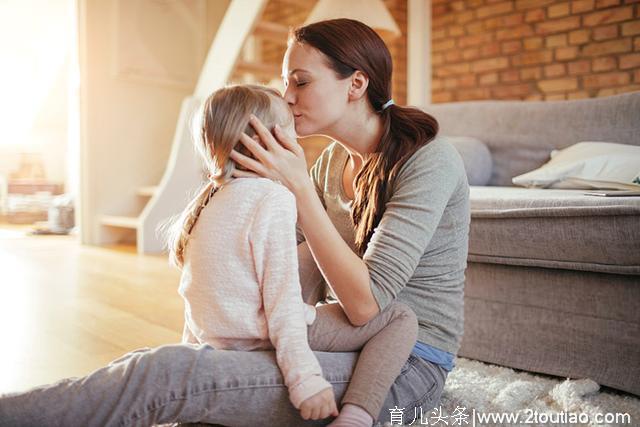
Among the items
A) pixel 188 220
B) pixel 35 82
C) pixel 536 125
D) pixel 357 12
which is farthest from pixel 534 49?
pixel 35 82

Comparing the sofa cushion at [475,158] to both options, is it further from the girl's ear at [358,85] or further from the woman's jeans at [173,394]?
the woman's jeans at [173,394]

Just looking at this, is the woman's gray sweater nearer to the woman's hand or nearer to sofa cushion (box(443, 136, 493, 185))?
the woman's hand

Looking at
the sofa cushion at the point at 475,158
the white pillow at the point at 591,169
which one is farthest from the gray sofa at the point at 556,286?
the sofa cushion at the point at 475,158

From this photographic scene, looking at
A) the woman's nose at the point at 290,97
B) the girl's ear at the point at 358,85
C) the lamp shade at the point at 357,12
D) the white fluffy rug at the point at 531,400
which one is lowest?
the white fluffy rug at the point at 531,400

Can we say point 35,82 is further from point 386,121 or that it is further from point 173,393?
point 173,393

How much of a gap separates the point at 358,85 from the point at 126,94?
341 centimetres

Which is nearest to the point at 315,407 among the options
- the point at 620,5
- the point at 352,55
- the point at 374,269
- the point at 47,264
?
the point at 374,269

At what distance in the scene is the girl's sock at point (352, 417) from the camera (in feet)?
2.87

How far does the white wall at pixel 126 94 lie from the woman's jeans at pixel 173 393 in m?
3.44

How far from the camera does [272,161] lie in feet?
3.10

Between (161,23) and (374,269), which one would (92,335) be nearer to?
(374,269)

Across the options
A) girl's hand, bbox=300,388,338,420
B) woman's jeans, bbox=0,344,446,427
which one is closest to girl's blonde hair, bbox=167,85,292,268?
woman's jeans, bbox=0,344,446,427

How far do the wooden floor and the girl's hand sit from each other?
0.74m

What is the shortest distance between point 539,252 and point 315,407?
2.49ft
